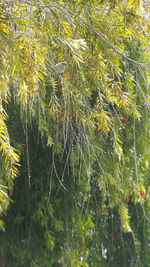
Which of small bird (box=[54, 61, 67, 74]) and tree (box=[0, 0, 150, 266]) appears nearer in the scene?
tree (box=[0, 0, 150, 266])

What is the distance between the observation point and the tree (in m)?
2.18

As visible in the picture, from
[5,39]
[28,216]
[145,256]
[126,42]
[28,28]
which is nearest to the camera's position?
[5,39]

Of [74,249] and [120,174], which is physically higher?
[120,174]

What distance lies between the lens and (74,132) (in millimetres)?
2592

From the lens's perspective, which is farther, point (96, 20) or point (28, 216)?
point (28, 216)

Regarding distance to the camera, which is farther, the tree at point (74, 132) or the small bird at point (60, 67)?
the small bird at point (60, 67)

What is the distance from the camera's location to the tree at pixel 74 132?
2.18m

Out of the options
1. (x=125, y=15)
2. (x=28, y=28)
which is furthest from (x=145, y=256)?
(x=28, y=28)

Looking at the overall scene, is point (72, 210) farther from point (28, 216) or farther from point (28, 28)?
point (28, 28)

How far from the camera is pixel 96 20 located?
254 centimetres

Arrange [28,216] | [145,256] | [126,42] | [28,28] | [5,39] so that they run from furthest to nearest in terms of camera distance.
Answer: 1. [145,256]
2. [28,216]
3. [126,42]
4. [28,28]
5. [5,39]

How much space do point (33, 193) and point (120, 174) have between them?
0.64m

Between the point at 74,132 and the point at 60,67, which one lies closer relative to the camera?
the point at 60,67

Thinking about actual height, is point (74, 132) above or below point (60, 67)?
below
